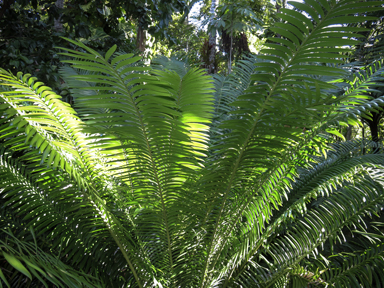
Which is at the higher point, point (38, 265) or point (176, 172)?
point (176, 172)

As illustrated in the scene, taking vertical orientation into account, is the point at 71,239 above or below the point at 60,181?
below

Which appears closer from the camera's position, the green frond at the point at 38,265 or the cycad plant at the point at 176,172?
the green frond at the point at 38,265

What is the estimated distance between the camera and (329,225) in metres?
1.74

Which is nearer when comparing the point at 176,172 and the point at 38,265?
the point at 38,265

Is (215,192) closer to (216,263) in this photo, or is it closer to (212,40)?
(216,263)

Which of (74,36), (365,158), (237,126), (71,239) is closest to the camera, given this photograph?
(237,126)

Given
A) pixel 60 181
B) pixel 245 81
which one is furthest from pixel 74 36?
pixel 60 181

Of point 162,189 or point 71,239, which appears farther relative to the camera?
point 71,239

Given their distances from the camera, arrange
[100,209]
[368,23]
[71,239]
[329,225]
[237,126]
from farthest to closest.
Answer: [368,23], [329,225], [71,239], [100,209], [237,126]

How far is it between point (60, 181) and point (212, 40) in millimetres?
5994

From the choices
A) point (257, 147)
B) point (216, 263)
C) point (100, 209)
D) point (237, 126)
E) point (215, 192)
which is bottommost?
point (216, 263)

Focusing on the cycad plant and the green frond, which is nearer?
the green frond

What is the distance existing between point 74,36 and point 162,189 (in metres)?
2.49

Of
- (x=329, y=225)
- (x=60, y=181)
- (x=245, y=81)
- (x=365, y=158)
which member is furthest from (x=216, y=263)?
(x=245, y=81)
